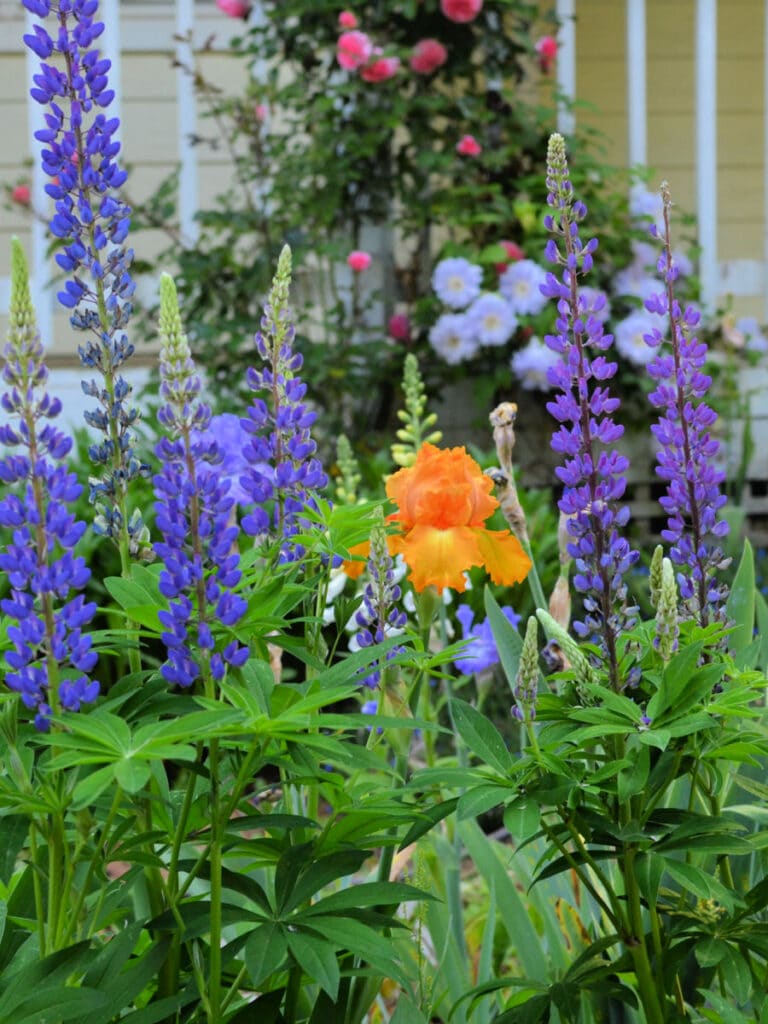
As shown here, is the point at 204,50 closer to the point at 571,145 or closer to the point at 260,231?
the point at 260,231

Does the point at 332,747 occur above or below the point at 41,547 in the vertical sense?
below

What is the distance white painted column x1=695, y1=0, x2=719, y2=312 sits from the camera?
4492 millimetres

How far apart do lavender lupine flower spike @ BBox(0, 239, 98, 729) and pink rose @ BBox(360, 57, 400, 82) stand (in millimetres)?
3444

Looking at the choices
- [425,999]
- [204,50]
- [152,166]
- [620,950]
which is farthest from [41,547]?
[152,166]

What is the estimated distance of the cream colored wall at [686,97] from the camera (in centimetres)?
611

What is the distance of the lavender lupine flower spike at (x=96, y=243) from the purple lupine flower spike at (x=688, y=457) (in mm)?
441

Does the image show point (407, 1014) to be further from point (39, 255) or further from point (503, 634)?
point (39, 255)

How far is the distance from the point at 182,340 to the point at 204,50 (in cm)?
382

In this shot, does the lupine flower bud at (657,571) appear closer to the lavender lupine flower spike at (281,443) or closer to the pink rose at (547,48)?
the lavender lupine flower spike at (281,443)

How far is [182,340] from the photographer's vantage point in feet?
2.77

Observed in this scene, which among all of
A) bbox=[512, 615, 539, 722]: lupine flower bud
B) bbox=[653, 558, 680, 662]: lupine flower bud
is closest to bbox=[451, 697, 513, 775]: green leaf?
bbox=[512, 615, 539, 722]: lupine flower bud

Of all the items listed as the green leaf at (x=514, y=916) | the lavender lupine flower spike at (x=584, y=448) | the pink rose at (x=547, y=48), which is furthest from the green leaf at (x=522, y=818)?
the pink rose at (x=547, y=48)

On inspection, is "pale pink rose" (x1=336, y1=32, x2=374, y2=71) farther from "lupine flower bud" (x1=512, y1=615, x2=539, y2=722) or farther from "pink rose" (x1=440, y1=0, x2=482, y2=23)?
"lupine flower bud" (x1=512, y1=615, x2=539, y2=722)

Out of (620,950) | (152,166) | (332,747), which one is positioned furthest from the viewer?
(152,166)
